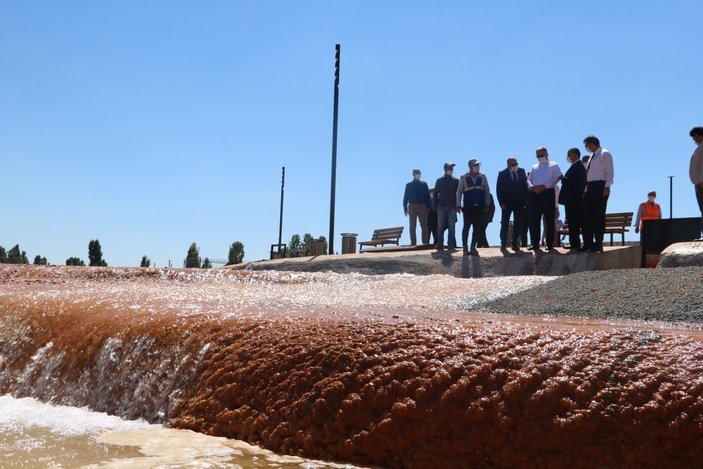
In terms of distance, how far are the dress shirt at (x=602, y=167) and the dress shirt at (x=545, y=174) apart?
0.78 meters

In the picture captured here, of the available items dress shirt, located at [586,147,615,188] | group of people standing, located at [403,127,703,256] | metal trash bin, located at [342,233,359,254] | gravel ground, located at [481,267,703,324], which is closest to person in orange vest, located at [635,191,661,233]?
group of people standing, located at [403,127,703,256]

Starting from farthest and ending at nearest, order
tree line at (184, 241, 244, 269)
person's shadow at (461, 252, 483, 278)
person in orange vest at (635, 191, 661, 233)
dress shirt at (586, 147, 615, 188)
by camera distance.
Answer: tree line at (184, 241, 244, 269) < person in orange vest at (635, 191, 661, 233) < person's shadow at (461, 252, 483, 278) < dress shirt at (586, 147, 615, 188)

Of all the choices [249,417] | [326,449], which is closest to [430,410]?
[326,449]

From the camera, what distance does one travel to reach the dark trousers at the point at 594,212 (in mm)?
10188

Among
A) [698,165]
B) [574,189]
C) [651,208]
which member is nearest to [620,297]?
[698,165]

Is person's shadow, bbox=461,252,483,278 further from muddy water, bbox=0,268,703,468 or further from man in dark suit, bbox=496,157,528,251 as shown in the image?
muddy water, bbox=0,268,703,468

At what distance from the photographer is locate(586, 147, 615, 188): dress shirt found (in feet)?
32.7

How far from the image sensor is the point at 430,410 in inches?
84.4

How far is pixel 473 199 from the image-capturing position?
11.8 meters

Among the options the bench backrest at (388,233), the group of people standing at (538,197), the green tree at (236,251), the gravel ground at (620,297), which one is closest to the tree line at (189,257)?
the green tree at (236,251)

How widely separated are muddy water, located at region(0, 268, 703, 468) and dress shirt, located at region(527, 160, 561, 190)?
8293mm

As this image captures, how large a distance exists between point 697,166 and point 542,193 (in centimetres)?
241

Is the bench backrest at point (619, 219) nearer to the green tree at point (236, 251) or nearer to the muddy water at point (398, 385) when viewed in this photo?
the muddy water at point (398, 385)

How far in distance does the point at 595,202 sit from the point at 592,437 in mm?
8873
